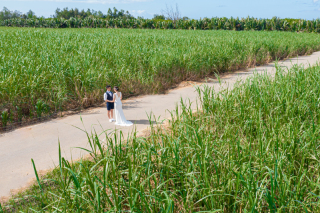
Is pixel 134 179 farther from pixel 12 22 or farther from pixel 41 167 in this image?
pixel 12 22

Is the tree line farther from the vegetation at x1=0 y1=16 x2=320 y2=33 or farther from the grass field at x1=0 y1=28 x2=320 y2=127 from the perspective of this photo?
the grass field at x1=0 y1=28 x2=320 y2=127

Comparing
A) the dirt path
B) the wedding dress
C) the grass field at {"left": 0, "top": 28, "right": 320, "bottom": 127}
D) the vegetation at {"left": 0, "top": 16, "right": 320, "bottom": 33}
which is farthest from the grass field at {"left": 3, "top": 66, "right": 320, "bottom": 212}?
the vegetation at {"left": 0, "top": 16, "right": 320, "bottom": 33}

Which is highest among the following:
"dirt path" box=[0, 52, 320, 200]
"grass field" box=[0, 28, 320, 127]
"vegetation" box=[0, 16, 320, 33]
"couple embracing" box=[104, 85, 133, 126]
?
"vegetation" box=[0, 16, 320, 33]

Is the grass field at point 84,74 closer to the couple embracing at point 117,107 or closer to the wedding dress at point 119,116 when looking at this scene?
the couple embracing at point 117,107

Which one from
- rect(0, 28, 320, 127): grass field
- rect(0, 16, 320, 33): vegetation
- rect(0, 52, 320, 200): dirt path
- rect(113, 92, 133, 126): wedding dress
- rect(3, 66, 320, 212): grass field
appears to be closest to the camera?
rect(3, 66, 320, 212): grass field

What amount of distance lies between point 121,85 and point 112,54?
1952 millimetres

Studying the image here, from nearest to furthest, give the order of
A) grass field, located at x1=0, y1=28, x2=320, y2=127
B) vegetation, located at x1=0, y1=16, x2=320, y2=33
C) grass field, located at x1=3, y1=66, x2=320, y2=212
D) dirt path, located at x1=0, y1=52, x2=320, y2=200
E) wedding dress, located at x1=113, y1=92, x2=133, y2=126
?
grass field, located at x1=3, y1=66, x2=320, y2=212 < dirt path, located at x1=0, y1=52, x2=320, y2=200 < wedding dress, located at x1=113, y1=92, x2=133, y2=126 < grass field, located at x1=0, y1=28, x2=320, y2=127 < vegetation, located at x1=0, y1=16, x2=320, y2=33

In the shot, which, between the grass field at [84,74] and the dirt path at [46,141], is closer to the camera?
the dirt path at [46,141]

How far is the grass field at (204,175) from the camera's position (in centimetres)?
252

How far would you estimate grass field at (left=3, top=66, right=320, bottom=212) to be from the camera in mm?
2521

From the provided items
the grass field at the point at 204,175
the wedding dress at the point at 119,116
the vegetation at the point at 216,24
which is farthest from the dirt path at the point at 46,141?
the vegetation at the point at 216,24

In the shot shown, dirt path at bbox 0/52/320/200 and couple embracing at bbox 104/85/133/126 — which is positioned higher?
couple embracing at bbox 104/85/133/126

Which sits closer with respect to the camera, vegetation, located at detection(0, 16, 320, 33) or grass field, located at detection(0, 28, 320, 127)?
grass field, located at detection(0, 28, 320, 127)

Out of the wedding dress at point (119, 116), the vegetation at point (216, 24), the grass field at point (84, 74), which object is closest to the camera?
the wedding dress at point (119, 116)
